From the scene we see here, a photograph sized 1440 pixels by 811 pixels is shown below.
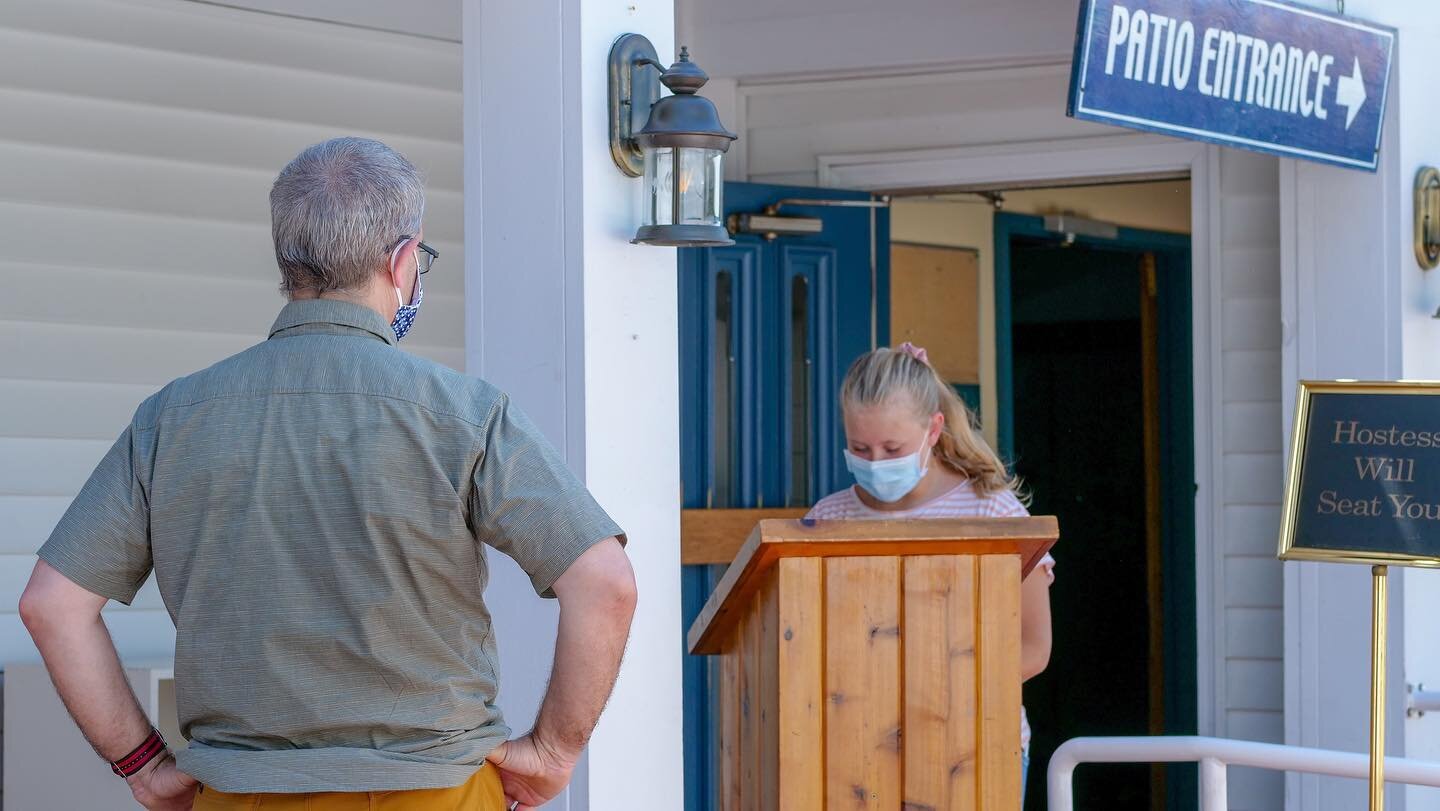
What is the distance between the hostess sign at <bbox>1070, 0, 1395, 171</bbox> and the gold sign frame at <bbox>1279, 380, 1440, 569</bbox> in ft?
2.43

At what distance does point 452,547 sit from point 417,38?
3.27 m

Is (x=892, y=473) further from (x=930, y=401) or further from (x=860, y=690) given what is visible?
(x=860, y=690)

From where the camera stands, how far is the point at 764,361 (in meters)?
5.25

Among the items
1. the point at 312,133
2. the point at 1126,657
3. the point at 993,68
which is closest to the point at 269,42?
the point at 312,133

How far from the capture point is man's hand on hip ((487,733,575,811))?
2.05 m

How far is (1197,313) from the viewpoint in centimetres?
511

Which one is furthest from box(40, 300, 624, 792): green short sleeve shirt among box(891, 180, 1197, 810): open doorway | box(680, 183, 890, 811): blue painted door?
box(891, 180, 1197, 810): open doorway

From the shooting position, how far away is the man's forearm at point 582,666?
1.96 metres

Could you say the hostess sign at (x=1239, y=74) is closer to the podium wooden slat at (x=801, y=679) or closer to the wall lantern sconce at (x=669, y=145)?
the wall lantern sconce at (x=669, y=145)

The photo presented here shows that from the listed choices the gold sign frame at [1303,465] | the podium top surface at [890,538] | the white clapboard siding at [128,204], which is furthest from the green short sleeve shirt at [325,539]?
the white clapboard siding at [128,204]

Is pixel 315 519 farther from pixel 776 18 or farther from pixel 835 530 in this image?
pixel 776 18

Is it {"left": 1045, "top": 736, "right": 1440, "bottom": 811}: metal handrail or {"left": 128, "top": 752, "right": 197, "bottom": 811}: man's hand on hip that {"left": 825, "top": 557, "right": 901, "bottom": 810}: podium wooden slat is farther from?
{"left": 128, "top": 752, "right": 197, "bottom": 811}: man's hand on hip

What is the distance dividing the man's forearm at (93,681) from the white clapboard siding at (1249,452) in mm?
3778

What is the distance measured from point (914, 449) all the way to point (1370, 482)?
2.97 feet
